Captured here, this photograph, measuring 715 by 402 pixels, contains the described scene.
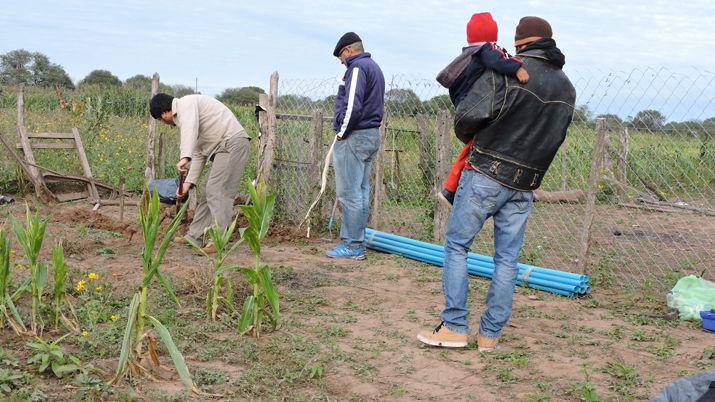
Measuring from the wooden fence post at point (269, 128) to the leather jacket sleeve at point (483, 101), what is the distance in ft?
15.5

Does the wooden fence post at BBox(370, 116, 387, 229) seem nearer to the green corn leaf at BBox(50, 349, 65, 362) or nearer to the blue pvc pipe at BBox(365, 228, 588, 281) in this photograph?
the blue pvc pipe at BBox(365, 228, 588, 281)

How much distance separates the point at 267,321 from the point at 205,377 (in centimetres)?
110

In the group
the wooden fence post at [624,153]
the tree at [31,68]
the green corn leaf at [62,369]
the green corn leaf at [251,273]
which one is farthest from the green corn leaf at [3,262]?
the tree at [31,68]

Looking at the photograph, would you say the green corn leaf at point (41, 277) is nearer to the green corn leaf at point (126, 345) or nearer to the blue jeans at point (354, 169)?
the green corn leaf at point (126, 345)

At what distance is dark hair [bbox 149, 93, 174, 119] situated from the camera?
668 centimetres

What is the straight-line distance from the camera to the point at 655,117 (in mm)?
6207

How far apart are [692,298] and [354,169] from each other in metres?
3.21

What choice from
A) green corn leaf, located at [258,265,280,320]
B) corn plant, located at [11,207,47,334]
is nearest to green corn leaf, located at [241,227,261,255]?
green corn leaf, located at [258,265,280,320]

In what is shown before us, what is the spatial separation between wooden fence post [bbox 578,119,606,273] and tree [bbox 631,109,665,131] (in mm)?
283

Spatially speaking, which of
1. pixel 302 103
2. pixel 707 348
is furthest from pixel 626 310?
pixel 302 103

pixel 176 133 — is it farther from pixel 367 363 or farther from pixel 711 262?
pixel 367 363

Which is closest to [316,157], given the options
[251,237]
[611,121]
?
[611,121]

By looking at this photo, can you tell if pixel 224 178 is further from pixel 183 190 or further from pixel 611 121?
pixel 611 121

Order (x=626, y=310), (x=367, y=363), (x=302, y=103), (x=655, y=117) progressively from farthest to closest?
(x=302, y=103)
(x=655, y=117)
(x=626, y=310)
(x=367, y=363)
